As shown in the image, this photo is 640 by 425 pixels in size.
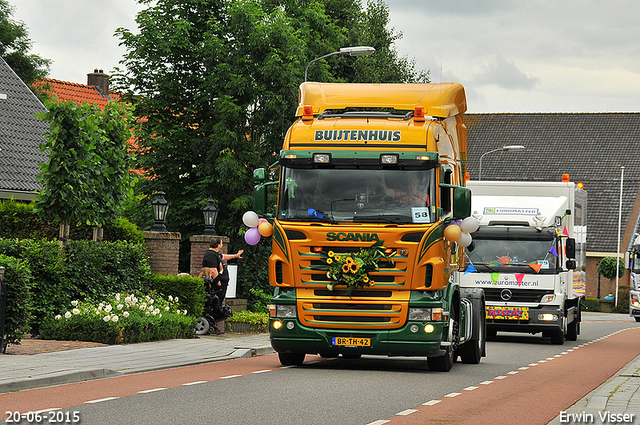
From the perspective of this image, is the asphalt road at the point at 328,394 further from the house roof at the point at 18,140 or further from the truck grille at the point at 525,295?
the house roof at the point at 18,140

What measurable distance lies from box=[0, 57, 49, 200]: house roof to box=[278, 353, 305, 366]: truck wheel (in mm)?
13403

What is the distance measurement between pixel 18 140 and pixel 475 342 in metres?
17.1

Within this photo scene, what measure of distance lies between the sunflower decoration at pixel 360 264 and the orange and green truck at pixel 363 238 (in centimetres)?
1

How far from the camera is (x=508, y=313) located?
2234 cm

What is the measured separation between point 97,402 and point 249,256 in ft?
74.0

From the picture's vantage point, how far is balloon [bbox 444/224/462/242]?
13531 millimetres

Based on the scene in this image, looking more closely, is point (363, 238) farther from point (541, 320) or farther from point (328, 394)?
point (541, 320)

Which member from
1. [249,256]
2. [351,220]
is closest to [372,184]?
[351,220]

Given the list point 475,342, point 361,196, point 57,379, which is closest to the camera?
point 57,379

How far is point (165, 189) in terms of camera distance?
111 feet

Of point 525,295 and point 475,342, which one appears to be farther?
point 525,295

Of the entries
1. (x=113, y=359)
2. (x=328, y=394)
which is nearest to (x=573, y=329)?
(x=113, y=359)

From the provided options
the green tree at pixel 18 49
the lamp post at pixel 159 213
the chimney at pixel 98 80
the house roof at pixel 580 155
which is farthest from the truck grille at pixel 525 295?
the chimney at pixel 98 80

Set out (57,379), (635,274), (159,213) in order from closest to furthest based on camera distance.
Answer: (57,379) → (159,213) → (635,274)
